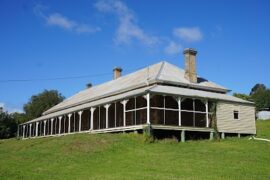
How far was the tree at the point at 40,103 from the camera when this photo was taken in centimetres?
7728

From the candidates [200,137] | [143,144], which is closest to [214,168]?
[143,144]

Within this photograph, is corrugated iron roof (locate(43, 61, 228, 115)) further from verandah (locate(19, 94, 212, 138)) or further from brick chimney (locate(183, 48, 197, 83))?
verandah (locate(19, 94, 212, 138))

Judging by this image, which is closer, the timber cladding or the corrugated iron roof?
the timber cladding

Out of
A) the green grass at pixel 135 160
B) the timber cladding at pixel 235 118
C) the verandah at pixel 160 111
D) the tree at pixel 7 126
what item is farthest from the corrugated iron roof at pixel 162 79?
the tree at pixel 7 126

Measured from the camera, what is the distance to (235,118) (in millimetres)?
34188

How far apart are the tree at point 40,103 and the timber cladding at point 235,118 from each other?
163ft

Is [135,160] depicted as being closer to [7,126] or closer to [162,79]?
[162,79]

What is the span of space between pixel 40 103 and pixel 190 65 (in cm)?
4853

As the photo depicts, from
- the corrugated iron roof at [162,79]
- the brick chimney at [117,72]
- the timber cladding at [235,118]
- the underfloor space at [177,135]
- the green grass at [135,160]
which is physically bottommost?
the green grass at [135,160]

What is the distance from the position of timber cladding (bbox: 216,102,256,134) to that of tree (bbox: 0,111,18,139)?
43685 millimetres

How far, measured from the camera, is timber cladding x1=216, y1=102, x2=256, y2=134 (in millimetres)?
32844

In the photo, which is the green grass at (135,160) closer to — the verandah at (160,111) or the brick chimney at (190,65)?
the verandah at (160,111)

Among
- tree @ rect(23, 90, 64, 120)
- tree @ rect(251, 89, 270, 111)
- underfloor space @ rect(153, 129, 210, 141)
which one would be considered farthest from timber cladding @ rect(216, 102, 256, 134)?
tree @ rect(251, 89, 270, 111)

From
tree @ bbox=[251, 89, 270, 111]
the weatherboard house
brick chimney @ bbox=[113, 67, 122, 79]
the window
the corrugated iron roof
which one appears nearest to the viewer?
the weatherboard house
